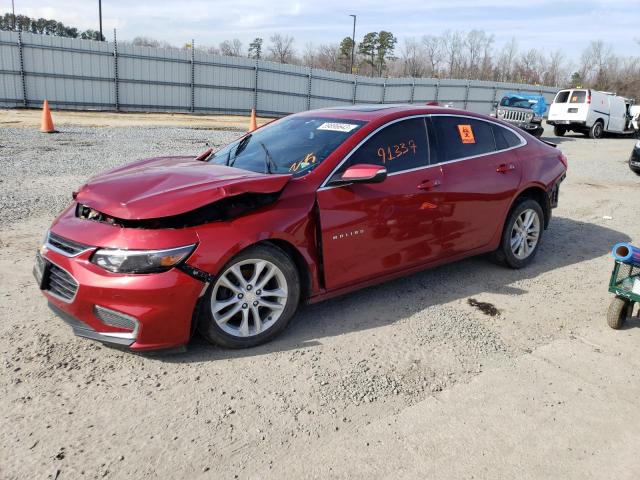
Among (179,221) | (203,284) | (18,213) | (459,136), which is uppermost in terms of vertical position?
(459,136)

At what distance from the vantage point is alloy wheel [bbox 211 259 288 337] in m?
3.46

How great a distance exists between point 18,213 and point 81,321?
3949 mm

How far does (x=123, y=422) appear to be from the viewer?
2828 millimetres

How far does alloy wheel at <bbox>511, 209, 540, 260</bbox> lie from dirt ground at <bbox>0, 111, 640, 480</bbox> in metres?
0.29

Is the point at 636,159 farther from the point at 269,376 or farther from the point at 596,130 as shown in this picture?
the point at 269,376

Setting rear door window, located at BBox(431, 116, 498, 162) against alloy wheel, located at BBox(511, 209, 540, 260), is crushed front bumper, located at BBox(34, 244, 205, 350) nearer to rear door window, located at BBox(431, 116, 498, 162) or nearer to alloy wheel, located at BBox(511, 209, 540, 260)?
rear door window, located at BBox(431, 116, 498, 162)

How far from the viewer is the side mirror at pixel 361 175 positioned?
3807mm

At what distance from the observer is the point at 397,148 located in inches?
173

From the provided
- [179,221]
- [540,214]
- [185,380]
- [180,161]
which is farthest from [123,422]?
[540,214]

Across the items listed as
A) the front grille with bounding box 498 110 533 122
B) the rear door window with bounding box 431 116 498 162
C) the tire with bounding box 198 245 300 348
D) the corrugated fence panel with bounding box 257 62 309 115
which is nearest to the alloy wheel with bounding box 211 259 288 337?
the tire with bounding box 198 245 300 348

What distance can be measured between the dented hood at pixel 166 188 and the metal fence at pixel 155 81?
1948 centimetres

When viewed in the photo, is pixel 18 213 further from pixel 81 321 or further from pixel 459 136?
pixel 459 136

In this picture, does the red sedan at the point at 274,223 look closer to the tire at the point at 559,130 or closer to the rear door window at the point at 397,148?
the rear door window at the point at 397,148

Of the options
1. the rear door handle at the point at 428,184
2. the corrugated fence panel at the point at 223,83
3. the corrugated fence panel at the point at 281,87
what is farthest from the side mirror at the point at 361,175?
the corrugated fence panel at the point at 281,87
